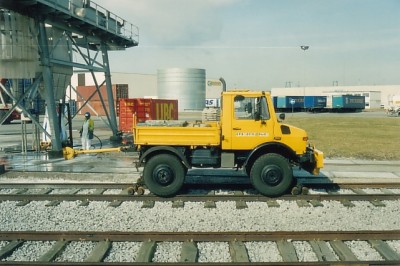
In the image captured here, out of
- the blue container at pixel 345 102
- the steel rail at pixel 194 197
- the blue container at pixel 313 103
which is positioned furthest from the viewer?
the blue container at pixel 313 103

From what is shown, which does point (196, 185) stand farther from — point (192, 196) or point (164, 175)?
point (164, 175)

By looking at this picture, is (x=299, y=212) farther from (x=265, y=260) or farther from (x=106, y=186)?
(x=106, y=186)

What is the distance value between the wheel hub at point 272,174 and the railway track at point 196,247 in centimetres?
255

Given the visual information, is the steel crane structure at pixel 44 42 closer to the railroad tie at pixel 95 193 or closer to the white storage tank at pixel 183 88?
the railroad tie at pixel 95 193

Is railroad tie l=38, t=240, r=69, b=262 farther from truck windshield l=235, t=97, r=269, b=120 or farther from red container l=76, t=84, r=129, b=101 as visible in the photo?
red container l=76, t=84, r=129, b=101

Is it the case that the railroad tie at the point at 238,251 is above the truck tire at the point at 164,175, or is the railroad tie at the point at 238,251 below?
below

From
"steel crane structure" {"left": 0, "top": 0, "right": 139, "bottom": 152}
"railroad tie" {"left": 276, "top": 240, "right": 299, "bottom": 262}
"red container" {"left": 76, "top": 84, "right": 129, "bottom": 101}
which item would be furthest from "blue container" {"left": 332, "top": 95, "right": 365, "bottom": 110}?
"railroad tie" {"left": 276, "top": 240, "right": 299, "bottom": 262}

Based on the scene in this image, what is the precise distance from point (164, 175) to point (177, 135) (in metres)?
1.06

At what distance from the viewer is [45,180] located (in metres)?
11.3

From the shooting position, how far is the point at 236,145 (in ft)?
29.5

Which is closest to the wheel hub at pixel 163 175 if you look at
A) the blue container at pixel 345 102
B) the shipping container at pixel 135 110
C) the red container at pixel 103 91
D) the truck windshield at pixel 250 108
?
the truck windshield at pixel 250 108

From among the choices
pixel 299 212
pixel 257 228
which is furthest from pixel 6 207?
pixel 299 212

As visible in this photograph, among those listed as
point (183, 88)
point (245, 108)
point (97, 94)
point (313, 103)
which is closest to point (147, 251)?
point (245, 108)

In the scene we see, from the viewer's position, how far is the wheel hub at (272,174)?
880 cm
